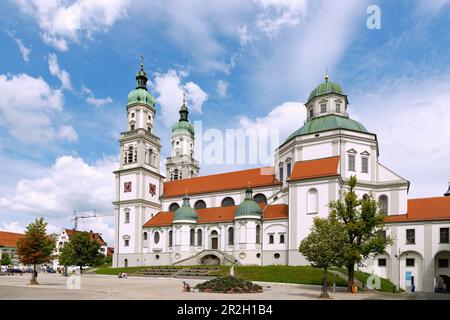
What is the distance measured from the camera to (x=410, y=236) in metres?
46.1

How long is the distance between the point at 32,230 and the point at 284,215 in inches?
1168

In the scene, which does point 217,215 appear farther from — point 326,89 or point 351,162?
point 326,89

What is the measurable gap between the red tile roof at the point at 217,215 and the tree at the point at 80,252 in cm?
1003

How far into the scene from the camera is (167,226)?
6206cm

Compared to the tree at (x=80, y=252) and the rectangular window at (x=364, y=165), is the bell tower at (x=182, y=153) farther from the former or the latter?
the rectangular window at (x=364, y=165)

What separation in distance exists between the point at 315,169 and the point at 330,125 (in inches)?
270

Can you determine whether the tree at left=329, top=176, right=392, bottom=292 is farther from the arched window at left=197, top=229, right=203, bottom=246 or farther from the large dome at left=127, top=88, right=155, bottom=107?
the large dome at left=127, top=88, right=155, bottom=107

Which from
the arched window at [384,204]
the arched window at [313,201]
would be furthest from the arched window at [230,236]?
the arched window at [384,204]

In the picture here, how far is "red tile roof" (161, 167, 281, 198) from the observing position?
60.8 m

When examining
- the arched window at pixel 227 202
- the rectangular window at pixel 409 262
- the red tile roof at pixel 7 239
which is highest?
the arched window at pixel 227 202

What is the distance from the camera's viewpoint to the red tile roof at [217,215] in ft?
173

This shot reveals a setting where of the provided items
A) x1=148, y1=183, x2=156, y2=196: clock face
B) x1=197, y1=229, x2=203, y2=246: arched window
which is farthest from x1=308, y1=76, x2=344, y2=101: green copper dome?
x1=148, y1=183, x2=156, y2=196: clock face

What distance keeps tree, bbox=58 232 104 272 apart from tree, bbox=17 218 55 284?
29037mm
